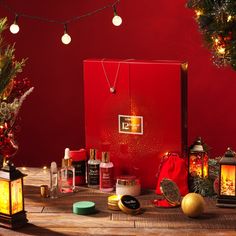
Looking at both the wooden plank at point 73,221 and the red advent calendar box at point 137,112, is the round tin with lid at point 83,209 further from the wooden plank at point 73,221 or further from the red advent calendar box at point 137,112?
the red advent calendar box at point 137,112

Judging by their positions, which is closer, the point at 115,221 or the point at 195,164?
the point at 115,221

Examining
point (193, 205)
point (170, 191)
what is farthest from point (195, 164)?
point (193, 205)

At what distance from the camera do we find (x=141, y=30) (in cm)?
408

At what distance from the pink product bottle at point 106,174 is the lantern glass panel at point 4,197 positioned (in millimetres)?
516

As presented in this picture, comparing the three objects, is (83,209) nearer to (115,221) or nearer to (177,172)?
(115,221)

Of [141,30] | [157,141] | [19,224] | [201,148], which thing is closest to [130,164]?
[157,141]

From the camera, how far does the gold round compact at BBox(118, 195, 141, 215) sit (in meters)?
2.52

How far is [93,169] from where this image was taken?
9.45 feet

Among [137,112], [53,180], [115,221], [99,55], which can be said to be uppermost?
[99,55]

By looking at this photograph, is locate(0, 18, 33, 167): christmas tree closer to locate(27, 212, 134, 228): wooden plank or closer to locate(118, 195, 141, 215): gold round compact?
locate(27, 212, 134, 228): wooden plank

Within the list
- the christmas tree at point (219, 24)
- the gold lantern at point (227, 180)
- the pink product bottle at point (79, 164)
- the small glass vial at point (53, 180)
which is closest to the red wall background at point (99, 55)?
the christmas tree at point (219, 24)

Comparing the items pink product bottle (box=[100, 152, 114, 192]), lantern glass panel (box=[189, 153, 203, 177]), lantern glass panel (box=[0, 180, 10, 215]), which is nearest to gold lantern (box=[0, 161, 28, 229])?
lantern glass panel (box=[0, 180, 10, 215])

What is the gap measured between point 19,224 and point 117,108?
0.73 meters

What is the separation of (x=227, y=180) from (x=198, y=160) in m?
0.19
